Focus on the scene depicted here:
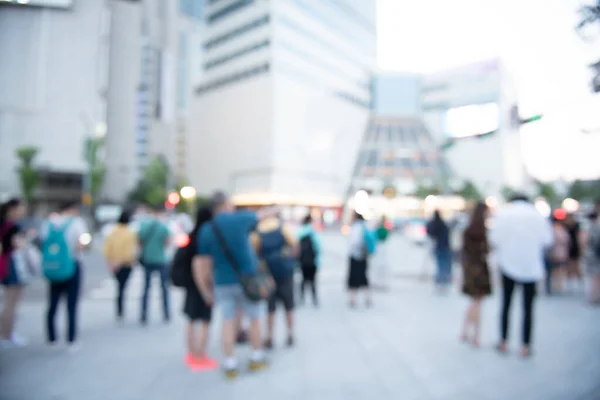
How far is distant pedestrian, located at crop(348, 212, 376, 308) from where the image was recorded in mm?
6000

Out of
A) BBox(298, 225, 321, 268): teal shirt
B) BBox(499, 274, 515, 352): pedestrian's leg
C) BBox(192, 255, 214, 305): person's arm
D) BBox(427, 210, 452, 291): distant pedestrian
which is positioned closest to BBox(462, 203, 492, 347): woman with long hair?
BBox(499, 274, 515, 352): pedestrian's leg

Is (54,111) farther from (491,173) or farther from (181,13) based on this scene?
(491,173)

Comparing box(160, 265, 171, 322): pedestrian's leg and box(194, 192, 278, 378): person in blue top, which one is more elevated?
box(194, 192, 278, 378): person in blue top

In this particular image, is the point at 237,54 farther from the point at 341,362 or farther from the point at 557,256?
the point at 341,362

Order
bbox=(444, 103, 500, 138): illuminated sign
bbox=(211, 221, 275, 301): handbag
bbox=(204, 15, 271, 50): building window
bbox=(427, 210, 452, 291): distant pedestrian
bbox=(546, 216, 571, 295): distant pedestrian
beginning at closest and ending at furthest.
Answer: bbox=(211, 221, 275, 301): handbag → bbox=(444, 103, 500, 138): illuminated sign → bbox=(546, 216, 571, 295): distant pedestrian → bbox=(427, 210, 452, 291): distant pedestrian → bbox=(204, 15, 271, 50): building window

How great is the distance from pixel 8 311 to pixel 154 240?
1.76 meters

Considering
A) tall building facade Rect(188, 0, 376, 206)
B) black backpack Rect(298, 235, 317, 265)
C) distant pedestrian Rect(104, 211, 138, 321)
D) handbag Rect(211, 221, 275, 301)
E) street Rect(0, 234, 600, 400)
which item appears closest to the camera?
street Rect(0, 234, 600, 400)

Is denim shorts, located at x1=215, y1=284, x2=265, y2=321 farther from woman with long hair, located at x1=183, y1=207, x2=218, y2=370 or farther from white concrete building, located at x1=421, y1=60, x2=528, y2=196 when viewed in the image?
white concrete building, located at x1=421, y1=60, x2=528, y2=196

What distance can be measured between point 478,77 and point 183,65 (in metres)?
64.5

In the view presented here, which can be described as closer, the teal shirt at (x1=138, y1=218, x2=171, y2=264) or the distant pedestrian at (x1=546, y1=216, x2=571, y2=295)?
the teal shirt at (x1=138, y1=218, x2=171, y2=264)

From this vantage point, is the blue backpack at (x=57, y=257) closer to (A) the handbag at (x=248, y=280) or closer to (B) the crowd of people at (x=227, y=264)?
(B) the crowd of people at (x=227, y=264)

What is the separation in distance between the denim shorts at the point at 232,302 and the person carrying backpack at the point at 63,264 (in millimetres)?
1813

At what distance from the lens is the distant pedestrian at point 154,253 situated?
4.97 m

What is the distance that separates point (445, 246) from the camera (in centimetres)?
764
